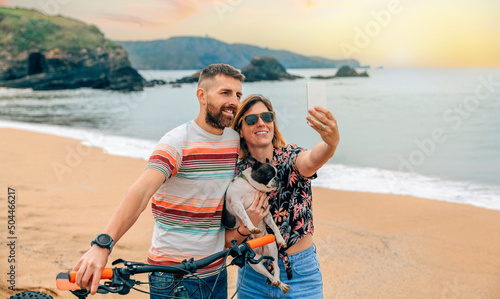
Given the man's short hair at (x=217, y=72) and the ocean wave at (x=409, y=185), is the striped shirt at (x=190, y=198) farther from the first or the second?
the ocean wave at (x=409, y=185)

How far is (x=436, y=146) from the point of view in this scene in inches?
861

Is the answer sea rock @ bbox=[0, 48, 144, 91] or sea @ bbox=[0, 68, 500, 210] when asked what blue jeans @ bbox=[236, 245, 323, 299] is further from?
sea rock @ bbox=[0, 48, 144, 91]

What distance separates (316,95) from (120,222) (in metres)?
1.31

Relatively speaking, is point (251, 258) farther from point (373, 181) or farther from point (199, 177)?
point (373, 181)

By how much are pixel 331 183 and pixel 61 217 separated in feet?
23.9

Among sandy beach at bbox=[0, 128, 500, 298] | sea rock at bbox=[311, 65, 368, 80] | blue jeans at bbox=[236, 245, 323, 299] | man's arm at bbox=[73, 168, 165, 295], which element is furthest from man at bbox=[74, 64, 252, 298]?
sea rock at bbox=[311, 65, 368, 80]

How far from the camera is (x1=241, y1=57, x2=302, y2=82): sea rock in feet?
281

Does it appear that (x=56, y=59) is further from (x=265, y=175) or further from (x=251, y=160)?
(x=265, y=175)

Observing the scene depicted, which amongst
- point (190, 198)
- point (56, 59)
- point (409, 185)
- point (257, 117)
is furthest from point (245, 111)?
point (56, 59)

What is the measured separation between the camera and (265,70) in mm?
87812

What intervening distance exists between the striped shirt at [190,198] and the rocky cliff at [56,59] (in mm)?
82000

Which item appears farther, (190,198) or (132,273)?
(190,198)

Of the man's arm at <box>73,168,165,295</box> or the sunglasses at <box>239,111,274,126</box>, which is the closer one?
the man's arm at <box>73,168,165,295</box>

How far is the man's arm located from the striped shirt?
191 millimetres
